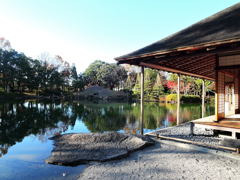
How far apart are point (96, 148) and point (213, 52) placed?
145 inches

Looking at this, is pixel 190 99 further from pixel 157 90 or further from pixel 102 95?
pixel 102 95

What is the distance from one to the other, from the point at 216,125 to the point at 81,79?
37.2 metres

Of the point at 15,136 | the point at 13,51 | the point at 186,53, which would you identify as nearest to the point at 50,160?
the point at 15,136

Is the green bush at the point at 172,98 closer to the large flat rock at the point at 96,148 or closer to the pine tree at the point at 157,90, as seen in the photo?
the pine tree at the point at 157,90

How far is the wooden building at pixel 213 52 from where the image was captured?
341cm

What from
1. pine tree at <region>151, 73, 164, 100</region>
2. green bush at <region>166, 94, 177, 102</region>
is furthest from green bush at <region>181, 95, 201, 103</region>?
pine tree at <region>151, 73, 164, 100</region>

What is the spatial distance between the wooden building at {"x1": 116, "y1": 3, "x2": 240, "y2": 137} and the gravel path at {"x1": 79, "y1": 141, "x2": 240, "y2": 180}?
168cm

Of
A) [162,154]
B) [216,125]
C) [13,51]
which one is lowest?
[162,154]

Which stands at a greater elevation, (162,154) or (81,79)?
(81,79)

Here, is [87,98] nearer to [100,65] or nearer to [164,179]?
[100,65]

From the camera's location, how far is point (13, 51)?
1069 inches

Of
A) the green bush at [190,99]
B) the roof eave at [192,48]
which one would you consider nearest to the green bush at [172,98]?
the green bush at [190,99]

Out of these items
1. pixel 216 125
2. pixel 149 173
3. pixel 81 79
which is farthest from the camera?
pixel 81 79

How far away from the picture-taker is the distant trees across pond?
27375 millimetres
